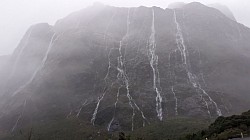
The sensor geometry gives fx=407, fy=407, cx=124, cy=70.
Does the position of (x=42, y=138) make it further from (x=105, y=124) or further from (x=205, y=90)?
(x=205, y=90)

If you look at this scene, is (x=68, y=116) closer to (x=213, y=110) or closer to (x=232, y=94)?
(x=213, y=110)

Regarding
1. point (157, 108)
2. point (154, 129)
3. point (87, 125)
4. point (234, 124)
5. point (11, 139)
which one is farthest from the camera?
point (157, 108)

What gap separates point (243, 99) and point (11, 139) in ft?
349

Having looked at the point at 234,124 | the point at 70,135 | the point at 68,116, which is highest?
the point at 234,124

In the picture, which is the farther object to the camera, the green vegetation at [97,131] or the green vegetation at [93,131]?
the green vegetation at [93,131]

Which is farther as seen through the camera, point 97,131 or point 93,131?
point 97,131

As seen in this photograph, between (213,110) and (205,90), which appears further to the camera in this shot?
(205,90)

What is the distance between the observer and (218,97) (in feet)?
630

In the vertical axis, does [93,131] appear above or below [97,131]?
above

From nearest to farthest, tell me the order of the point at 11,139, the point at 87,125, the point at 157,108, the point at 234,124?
the point at 234,124, the point at 11,139, the point at 87,125, the point at 157,108

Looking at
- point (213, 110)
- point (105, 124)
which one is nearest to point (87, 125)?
point (105, 124)

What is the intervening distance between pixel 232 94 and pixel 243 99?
6.25m

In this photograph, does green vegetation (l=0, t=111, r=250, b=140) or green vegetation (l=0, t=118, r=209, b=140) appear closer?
green vegetation (l=0, t=111, r=250, b=140)

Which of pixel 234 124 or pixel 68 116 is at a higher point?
pixel 234 124
